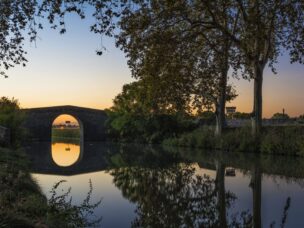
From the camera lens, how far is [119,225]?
7949mm

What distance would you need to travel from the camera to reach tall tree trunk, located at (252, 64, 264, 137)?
996 inches

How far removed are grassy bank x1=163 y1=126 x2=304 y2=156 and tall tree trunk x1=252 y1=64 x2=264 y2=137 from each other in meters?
0.54

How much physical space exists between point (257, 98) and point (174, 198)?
16.5 m

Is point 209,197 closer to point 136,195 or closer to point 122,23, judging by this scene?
point 136,195

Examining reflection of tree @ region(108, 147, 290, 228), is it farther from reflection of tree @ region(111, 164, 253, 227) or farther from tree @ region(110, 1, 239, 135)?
tree @ region(110, 1, 239, 135)

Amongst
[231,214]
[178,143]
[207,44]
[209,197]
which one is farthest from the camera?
[178,143]

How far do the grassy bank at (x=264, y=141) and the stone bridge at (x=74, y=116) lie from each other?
25582 mm

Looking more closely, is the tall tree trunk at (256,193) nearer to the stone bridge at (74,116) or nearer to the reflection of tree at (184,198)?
the reflection of tree at (184,198)

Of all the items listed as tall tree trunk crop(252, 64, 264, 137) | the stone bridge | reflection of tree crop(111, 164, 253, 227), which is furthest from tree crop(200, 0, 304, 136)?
the stone bridge

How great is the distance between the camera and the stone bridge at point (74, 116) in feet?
180

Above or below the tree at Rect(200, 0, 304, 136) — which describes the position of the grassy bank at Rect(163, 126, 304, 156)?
below

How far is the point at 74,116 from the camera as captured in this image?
57156 mm

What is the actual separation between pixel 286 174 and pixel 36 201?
10169mm

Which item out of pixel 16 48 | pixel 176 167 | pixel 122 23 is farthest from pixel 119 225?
pixel 122 23
